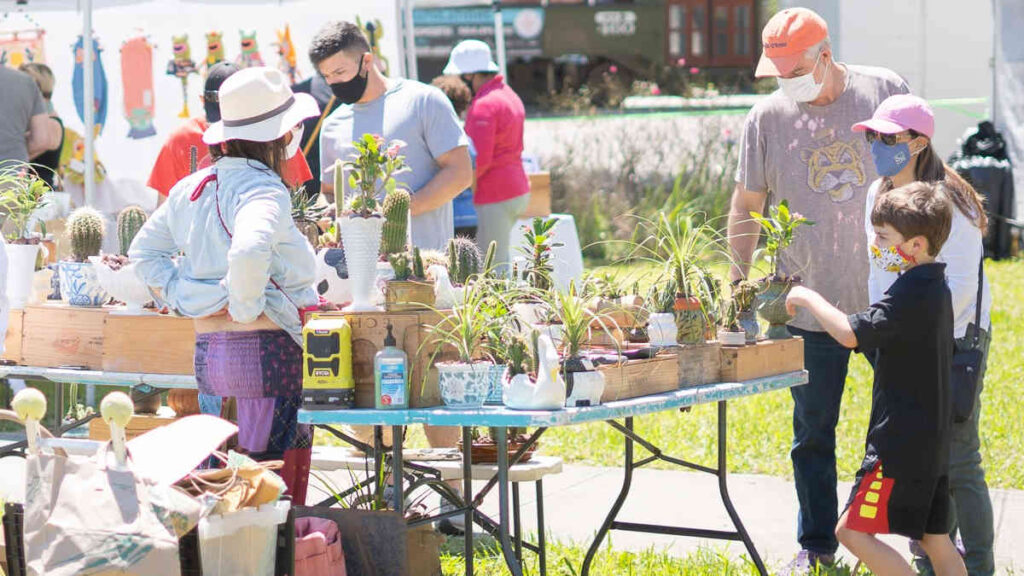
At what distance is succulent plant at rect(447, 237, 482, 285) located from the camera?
4.16 m

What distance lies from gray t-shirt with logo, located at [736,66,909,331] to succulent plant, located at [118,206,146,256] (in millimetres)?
2265

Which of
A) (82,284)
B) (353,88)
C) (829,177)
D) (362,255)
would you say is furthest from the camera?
(353,88)

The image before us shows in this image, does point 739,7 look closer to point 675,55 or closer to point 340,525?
point 675,55

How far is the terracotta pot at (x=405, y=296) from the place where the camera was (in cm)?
394

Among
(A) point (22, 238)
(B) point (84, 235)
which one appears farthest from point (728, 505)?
(A) point (22, 238)

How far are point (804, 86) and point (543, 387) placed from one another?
1.55m

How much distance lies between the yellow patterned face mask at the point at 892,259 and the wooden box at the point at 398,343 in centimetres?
125

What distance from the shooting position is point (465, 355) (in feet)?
12.5

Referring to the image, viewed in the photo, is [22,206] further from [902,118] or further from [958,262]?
[958,262]

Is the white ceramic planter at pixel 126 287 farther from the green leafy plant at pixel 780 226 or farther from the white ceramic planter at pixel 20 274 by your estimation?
the green leafy plant at pixel 780 226

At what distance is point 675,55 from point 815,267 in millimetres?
17024

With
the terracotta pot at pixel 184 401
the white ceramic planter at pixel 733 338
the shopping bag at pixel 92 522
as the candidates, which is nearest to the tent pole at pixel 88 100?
the terracotta pot at pixel 184 401

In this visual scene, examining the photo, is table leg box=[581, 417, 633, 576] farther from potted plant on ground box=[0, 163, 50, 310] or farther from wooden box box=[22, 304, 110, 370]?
potted plant on ground box=[0, 163, 50, 310]

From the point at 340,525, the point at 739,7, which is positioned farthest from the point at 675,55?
the point at 340,525
